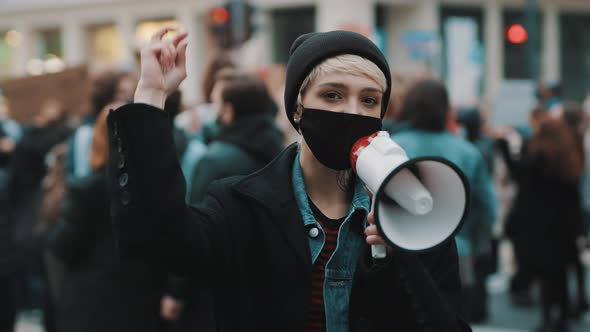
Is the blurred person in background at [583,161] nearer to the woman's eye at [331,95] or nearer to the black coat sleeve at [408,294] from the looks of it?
the black coat sleeve at [408,294]

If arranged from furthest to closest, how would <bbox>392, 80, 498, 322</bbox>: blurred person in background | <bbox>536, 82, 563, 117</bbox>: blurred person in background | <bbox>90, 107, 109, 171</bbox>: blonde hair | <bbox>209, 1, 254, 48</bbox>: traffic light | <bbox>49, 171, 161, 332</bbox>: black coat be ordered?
<bbox>209, 1, 254, 48</bbox>: traffic light < <bbox>536, 82, 563, 117</bbox>: blurred person in background < <bbox>392, 80, 498, 322</bbox>: blurred person in background < <bbox>90, 107, 109, 171</bbox>: blonde hair < <bbox>49, 171, 161, 332</bbox>: black coat

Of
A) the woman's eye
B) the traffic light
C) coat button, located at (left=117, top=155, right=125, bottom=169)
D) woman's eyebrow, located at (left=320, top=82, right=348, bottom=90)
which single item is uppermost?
the traffic light

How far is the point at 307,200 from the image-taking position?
7.16 ft

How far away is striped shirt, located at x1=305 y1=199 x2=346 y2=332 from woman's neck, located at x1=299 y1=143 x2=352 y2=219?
2.1 inches

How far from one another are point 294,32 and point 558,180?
24589mm

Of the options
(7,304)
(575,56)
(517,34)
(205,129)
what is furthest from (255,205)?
(575,56)

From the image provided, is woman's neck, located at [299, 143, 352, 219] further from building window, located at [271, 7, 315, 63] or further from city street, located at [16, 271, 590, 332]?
building window, located at [271, 7, 315, 63]

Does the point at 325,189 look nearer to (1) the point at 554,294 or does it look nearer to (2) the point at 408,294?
(2) the point at 408,294

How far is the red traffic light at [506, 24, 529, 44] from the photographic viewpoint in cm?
1407

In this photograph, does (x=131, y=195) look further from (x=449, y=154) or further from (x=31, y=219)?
(x=31, y=219)

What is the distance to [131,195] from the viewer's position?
1.78 m

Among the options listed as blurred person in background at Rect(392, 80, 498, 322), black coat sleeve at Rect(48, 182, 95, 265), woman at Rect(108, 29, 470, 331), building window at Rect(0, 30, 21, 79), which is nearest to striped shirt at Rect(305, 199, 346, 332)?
woman at Rect(108, 29, 470, 331)

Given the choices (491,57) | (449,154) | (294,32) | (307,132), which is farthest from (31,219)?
(491,57)

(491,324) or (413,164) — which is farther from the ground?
(413,164)
